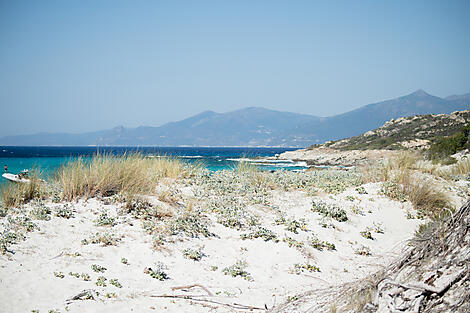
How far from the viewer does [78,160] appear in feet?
28.5

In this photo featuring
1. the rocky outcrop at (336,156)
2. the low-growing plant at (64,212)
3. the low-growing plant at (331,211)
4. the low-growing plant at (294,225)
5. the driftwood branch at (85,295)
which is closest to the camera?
the driftwood branch at (85,295)

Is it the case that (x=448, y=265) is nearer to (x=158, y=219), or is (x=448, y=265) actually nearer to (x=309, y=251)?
(x=309, y=251)

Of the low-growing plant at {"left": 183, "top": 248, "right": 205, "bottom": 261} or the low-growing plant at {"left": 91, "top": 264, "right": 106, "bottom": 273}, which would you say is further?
the low-growing plant at {"left": 183, "top": 248, "right": 205, "bottom": 261}

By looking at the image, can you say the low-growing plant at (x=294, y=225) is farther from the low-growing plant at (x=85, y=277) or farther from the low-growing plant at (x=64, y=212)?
the low-growing plant at (x=64, y=212)

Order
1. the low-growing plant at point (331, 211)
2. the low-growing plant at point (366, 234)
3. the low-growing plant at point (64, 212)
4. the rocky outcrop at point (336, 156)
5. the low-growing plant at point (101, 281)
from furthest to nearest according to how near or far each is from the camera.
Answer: the rocky outcrop at point (336, 156) → the low-growing plant at point (331, 211) → the low-growing plant at point (366, 234) → the low-growing plant at point (64, 212) → the low-growing plant at point (101, 281)

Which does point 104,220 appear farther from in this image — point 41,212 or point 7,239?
point 7,239

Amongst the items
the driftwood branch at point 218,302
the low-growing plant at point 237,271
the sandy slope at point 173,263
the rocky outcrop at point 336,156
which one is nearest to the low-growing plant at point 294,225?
the sandy slope at point 173,263

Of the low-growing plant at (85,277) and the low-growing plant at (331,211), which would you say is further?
the low-growing plant at (331,211)

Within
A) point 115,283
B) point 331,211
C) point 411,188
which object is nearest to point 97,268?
point 115,283

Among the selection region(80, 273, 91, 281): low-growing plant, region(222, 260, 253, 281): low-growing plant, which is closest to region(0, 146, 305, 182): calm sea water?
region(80, 273, 91, 281): low-growing plant

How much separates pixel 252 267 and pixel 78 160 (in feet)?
17.5

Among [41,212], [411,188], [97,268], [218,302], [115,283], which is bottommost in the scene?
[218,302]

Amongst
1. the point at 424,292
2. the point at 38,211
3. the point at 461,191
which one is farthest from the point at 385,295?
the point at 461,191

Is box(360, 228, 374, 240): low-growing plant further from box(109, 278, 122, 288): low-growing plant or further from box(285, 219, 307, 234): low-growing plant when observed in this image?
box(109, 278, 122, 288): low-growing plant
